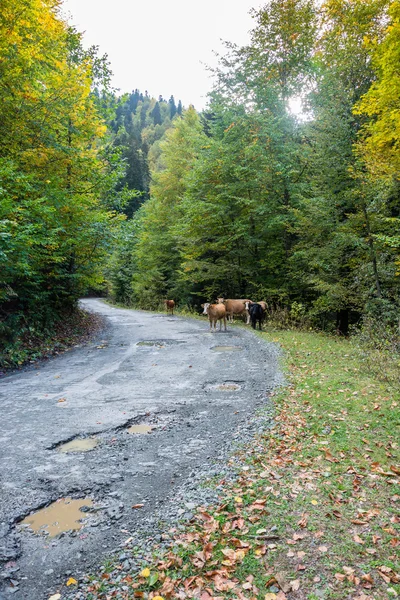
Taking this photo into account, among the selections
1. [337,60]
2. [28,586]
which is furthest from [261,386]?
[337,60]

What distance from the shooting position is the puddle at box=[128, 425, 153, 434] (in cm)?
559

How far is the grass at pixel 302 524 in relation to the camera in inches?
110

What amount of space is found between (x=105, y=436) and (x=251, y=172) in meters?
16.5

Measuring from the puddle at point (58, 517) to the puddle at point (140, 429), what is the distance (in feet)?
5.76

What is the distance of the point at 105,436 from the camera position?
17.7 feet

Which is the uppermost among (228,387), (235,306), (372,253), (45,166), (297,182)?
(297,182)

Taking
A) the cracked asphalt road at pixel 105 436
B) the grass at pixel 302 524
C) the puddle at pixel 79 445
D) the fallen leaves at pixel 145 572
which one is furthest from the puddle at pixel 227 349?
the fallen leaves at pixel 145 572

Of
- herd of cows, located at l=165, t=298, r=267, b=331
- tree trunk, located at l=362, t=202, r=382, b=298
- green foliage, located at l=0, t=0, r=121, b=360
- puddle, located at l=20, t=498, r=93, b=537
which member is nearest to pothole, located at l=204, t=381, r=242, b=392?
puddle, located at l=20, t=498, r=93, b=537

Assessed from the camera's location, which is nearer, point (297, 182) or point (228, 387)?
point (228, 387)

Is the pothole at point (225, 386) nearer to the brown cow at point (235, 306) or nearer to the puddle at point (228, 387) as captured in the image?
the puddle at point (228, 387)

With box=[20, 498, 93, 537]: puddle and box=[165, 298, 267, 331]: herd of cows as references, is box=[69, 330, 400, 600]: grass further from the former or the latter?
box=[165, 298, 267, 331]: herd of cows

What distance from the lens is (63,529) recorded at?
3.41m

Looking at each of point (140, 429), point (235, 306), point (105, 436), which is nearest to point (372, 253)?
point (235, 306)

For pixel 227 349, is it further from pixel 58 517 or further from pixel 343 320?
pixel 58 517
